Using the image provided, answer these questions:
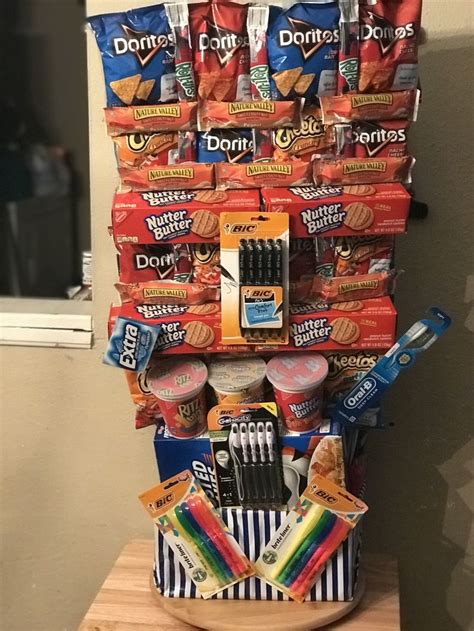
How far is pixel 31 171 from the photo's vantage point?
2439 mm

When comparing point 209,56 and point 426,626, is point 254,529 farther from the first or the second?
point 209,56

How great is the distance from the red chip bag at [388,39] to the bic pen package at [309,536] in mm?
606

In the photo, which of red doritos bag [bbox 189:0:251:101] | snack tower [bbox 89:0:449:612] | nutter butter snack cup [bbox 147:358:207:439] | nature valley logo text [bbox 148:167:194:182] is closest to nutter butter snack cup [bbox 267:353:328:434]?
snack tower [bbox 89:0:449:612]

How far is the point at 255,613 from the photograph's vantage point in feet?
3.71

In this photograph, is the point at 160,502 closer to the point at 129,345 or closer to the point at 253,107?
the point at 129,345

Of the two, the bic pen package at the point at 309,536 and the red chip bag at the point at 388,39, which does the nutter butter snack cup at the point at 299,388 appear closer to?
the bic pen package at the point at 309,536

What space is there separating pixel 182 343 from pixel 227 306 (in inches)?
3.6

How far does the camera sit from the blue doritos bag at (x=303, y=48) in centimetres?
103

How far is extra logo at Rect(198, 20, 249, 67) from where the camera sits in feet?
3.47

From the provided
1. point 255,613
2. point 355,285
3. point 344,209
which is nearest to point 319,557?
point 255,613

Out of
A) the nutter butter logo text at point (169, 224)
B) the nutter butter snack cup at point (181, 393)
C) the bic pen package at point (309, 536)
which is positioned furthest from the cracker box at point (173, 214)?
the bic pen package at point (309, 536)

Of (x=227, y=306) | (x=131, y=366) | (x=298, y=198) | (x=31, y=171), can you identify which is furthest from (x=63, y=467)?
(x=31, y=171)

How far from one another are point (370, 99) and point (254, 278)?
0.31 meters

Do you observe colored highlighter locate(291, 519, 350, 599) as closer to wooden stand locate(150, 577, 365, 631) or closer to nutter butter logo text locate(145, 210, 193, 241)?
wooden stand locate(150, 577, 365, 631)
